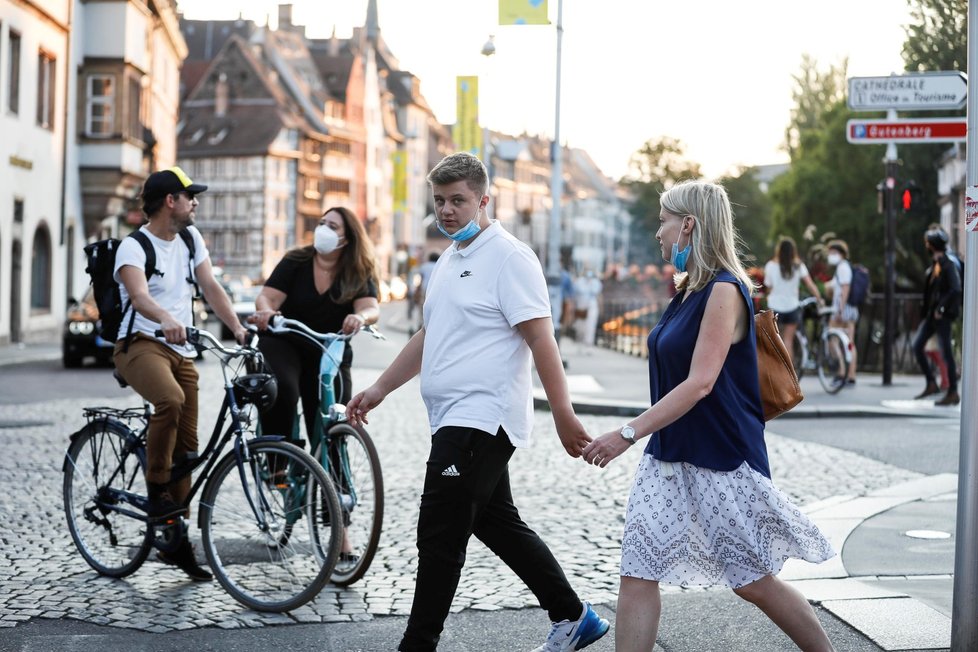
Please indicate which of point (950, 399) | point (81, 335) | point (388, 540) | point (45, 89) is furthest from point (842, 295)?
point (45, 89)

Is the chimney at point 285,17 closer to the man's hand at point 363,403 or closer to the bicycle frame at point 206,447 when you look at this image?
the bicycle frame at point 206,447

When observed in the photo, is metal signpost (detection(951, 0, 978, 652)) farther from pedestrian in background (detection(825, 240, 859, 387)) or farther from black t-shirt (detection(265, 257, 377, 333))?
pedestrian in background (detection(825, 240, 859, 387))

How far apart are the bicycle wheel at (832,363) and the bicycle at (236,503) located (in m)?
11.8

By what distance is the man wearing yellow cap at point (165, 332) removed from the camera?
6.46 metres

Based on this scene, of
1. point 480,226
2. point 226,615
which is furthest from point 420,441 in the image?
point 480,226

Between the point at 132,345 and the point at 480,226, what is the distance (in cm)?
231

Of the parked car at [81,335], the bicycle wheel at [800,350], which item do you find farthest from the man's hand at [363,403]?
the parked car at [81,335]

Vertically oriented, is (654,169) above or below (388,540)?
above

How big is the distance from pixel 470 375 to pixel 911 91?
9822 millimetres

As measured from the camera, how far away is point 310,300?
7270mm

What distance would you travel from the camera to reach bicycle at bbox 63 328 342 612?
20.0ft

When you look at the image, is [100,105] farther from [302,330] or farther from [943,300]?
[302,330]

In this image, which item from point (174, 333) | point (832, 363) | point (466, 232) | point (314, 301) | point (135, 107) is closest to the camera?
point (466, 232)

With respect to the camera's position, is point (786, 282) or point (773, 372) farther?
point (786, 282)
